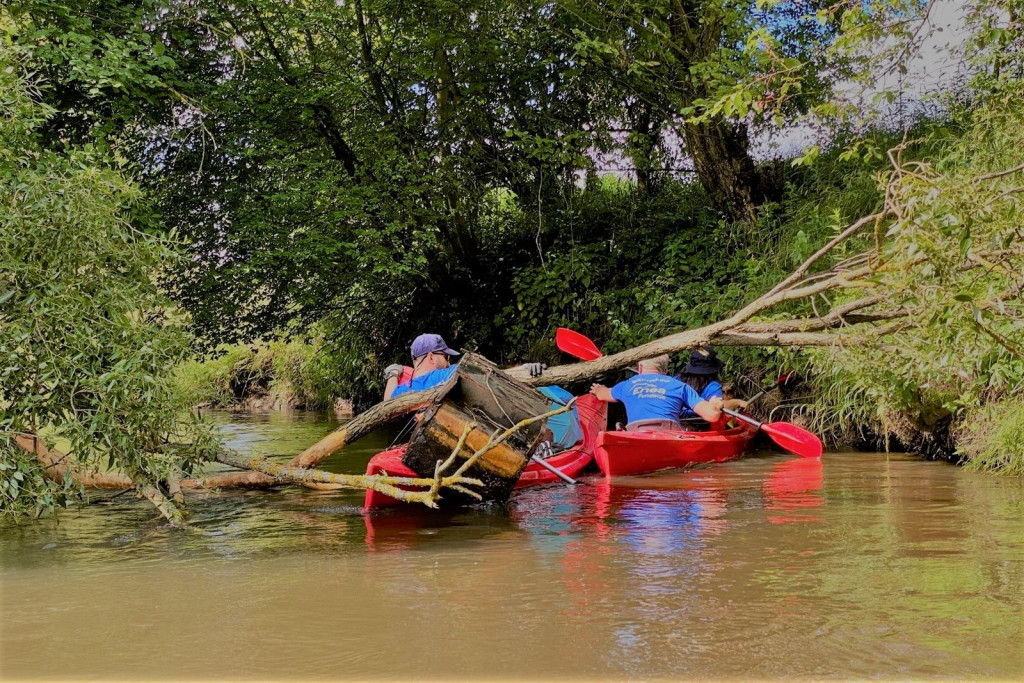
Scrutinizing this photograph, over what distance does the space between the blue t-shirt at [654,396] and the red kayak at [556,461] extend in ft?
1.20

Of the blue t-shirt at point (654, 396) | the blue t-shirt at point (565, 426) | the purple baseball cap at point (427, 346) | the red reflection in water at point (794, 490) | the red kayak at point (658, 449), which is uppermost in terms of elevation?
the purple baseball cap at point (427, 346)

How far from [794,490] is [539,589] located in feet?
12.0

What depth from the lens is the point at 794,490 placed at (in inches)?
291

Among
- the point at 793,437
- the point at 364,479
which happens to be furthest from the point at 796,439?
the point at 364,479

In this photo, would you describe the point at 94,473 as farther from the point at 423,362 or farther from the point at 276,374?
the point at 276,374

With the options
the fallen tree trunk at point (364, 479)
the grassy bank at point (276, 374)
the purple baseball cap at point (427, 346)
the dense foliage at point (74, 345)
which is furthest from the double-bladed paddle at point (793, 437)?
the grassy bank at point (276, 374)

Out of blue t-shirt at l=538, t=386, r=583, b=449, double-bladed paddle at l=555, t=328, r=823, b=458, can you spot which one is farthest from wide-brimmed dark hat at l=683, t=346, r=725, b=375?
blue t-shirt at l=538, t=386, r=583, b=449

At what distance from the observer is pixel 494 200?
44.3 ft

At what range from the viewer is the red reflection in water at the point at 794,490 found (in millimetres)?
6227

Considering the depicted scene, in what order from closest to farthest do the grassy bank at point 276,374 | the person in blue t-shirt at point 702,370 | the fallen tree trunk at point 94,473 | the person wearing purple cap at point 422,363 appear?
the fallen tree trunk at point 94,473 → the person wearing purple cap at point 422,363 → the person in blue t-shirt at point 702,370 → the grassy bank at point 276,374

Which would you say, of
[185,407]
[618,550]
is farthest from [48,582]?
[618,550]

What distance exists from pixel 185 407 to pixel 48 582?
186cm

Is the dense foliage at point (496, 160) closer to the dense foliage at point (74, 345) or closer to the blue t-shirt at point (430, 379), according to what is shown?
the dense foliage at point (74, 345)

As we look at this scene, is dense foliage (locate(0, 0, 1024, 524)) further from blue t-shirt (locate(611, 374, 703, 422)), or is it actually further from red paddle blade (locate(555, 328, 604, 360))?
red paddle blade (locate(555, 328, 604, 360))
